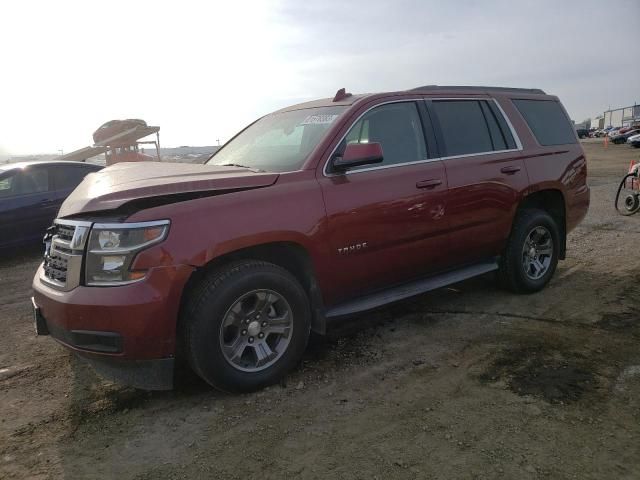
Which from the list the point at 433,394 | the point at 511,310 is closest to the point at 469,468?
the point at 433,394

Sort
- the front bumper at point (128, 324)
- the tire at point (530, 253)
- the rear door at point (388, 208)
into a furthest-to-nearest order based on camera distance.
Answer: the tire at point (530, 253), the rear door at point (388, 208), the front bumper at point (128, 324)

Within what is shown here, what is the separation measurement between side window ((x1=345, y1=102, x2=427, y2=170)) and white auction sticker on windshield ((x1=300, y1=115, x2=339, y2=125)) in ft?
0.65

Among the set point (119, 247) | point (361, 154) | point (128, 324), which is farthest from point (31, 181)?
point (361, 154)

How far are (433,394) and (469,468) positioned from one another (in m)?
0.73

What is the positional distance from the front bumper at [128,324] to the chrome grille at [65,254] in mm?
87

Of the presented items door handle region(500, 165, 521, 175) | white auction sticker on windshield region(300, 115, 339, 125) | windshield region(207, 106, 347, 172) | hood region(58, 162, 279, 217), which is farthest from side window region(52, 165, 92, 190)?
door handle region(500, 165, 521, 175)

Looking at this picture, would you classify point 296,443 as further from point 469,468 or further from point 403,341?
point 403,341

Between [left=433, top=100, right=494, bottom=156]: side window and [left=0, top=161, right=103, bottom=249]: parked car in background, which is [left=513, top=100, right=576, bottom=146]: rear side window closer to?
[left=433, top=100, right=494, bottom=156]: side window

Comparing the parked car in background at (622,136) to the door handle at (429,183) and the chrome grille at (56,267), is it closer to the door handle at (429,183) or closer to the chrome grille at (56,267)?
the door handle at (429,183)

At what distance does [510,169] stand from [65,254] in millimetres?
3732

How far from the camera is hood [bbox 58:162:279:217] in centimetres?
288

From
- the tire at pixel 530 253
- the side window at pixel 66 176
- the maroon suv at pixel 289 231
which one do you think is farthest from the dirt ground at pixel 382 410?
the side window at pixel 66 176

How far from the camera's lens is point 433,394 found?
10.1 feet

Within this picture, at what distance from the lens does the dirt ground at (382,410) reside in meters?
2.47
